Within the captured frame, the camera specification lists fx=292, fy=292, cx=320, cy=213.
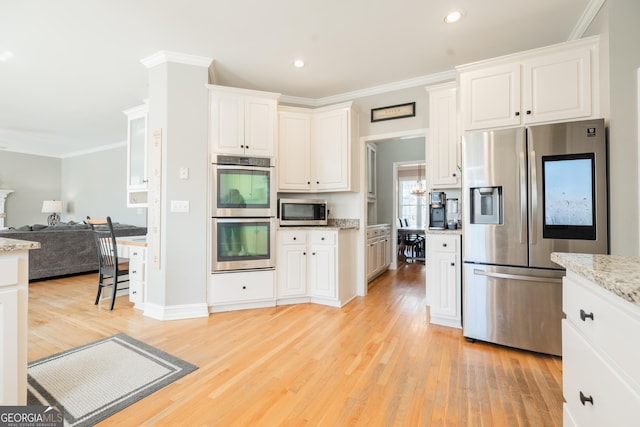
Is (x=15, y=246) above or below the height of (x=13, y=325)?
above

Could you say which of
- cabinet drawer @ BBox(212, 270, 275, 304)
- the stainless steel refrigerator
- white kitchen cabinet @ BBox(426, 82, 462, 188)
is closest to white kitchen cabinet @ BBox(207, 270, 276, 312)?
cabinet drawer @ BBox(212, 270, 275, 304)

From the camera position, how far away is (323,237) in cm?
353

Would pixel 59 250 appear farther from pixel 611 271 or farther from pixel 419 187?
pixel 419 187

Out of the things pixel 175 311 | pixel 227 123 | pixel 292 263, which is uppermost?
pixel 227 123

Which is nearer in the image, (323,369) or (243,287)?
(323,369)

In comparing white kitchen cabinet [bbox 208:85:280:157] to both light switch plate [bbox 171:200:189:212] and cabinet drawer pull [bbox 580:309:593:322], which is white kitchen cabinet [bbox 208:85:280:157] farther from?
cabinet drawer pull [bbox 580:309:593:322]

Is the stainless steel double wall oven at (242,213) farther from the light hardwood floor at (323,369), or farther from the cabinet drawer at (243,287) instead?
the light hardwood floor at (323,369)

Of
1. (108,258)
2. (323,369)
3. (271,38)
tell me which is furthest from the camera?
(108,258)

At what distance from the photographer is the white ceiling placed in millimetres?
2361

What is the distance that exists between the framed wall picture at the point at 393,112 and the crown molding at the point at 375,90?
0.23m

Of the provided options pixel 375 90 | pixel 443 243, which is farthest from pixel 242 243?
pixel 375 90

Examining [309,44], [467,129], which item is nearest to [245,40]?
[309,44]

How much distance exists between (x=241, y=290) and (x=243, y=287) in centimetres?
4

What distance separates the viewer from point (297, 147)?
12.6ft
